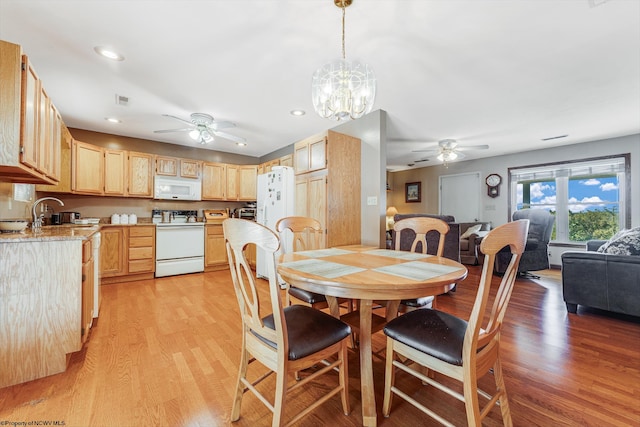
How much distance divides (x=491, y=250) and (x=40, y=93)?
3217 millimetres

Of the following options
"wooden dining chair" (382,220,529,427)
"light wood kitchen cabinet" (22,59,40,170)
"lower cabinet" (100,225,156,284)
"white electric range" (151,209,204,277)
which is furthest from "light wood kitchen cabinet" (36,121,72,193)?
"wooden dining chair" (382,220,529,427)

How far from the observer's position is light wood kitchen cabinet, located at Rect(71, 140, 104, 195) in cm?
383

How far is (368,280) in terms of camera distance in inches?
46.2

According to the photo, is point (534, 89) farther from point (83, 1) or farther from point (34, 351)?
point (34, 351)

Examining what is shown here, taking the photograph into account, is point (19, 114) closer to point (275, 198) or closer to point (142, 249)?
point (275, 198)

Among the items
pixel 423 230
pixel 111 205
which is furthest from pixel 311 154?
pixel 111 205

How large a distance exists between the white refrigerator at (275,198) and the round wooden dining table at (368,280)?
2138 millimetres

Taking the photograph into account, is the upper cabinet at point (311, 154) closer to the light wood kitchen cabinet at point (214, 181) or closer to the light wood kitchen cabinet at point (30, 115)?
the light wood kitchen cabinet at point (214, 181)

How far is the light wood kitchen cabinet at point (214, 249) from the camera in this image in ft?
16.0

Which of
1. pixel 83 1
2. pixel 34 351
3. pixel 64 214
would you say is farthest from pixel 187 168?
pixel 34 351

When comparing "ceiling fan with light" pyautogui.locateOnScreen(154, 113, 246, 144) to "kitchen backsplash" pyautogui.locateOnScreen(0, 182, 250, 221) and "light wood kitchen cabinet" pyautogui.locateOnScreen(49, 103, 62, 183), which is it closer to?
"light wood kitchen cabinet" pyautogui.locateOnScreen(49, 103, 62, 183)

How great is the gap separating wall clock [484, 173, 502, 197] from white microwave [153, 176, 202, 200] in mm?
6338

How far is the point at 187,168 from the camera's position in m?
4.96

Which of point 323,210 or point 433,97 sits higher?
point 433,97
